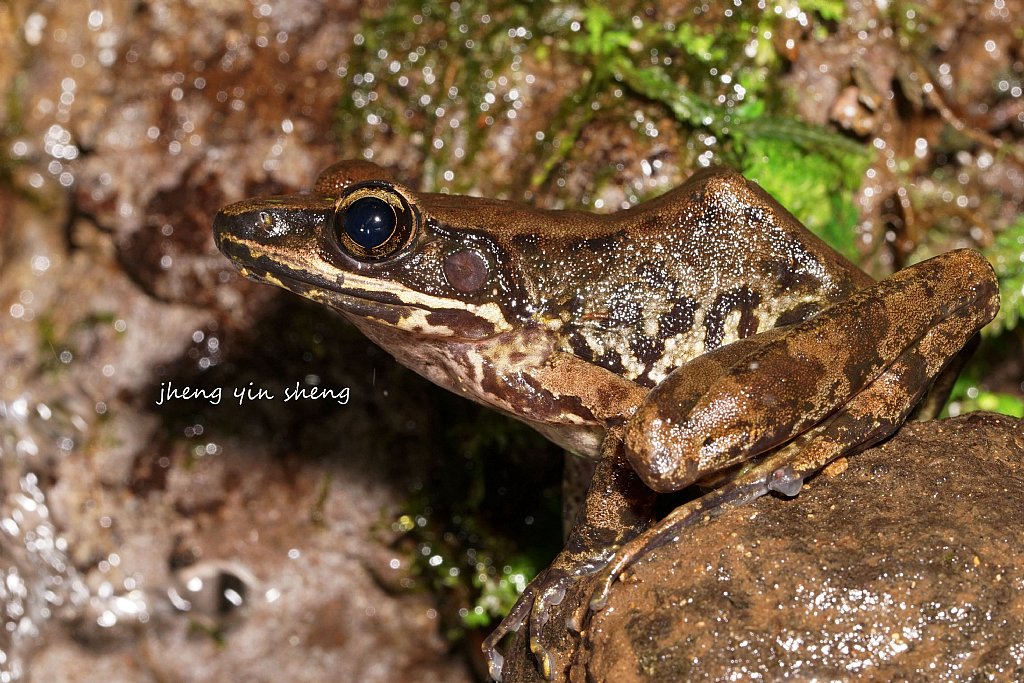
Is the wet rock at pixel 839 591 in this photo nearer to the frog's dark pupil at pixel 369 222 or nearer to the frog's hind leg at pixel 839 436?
the frog's hind leg at pixel 839 436

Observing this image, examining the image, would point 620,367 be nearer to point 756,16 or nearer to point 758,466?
point 758,466

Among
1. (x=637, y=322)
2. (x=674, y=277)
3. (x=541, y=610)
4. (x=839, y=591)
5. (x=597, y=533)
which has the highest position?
(x=674, y=277)

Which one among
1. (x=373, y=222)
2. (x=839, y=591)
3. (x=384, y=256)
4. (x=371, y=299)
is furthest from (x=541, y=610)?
(x=373, y=222)

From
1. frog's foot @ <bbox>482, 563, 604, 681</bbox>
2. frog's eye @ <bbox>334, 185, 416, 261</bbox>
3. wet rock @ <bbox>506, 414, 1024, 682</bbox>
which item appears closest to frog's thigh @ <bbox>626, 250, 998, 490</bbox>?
wet rock @ <bbox>506, 414, 1024, 682</bbox>

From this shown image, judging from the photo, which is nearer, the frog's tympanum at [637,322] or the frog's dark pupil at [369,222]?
the frog's tympanum at [637,322]

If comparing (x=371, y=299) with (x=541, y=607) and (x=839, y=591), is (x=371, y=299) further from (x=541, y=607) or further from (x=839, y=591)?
(x=839, y=591)

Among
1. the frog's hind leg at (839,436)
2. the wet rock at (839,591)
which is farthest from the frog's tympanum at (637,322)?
the wet rock at (839,591)
